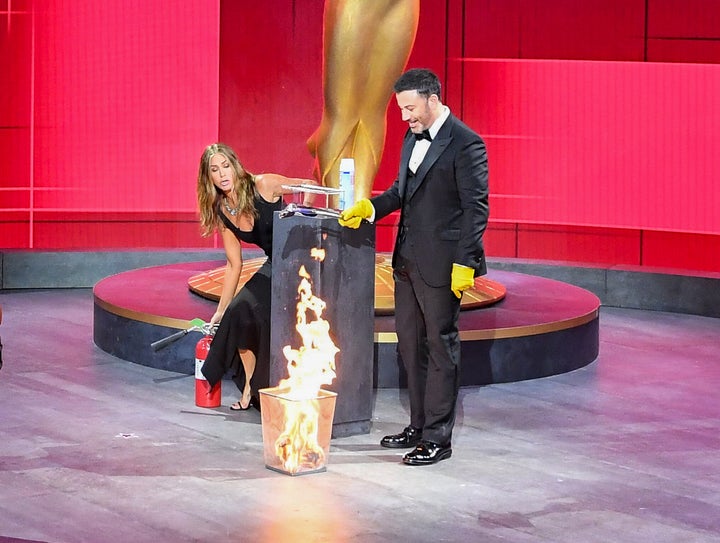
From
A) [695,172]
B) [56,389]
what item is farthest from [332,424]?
[695,172]

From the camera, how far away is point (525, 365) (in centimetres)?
561

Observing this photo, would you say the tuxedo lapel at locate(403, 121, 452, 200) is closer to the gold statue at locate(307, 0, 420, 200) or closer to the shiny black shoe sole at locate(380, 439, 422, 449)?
the shiny black shoe sole at locate(380, 439, 422, 449)

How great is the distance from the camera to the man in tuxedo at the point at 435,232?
4.11 m

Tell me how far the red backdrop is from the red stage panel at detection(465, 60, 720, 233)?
1cm

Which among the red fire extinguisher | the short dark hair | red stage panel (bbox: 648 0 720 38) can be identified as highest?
red stage panel (bbox: 648 0 720 38)

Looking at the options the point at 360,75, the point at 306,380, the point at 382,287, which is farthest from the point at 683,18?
the point at 306,380

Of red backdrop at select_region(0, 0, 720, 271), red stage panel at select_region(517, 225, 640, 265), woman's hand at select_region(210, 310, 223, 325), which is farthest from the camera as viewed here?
red stage panel at select_region(517, 225, 640, 265)

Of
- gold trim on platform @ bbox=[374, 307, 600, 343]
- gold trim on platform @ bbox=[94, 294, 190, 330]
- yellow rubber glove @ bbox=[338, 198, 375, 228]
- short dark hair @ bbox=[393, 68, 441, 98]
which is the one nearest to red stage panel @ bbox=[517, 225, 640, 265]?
gold trim on platform @ bbox=[374, 307, 600, 343]

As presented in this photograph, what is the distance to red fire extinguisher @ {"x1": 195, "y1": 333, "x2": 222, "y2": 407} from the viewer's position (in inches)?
195

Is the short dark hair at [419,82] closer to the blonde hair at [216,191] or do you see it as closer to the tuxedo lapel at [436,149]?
the tuxedo lapel at [436,149]

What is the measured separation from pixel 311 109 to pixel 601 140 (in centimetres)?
204

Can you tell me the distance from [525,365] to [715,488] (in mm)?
1691

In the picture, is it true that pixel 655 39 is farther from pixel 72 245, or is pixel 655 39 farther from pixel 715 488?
pixel 715 488

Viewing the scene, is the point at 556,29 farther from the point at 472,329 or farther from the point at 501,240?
the point at 472,329
